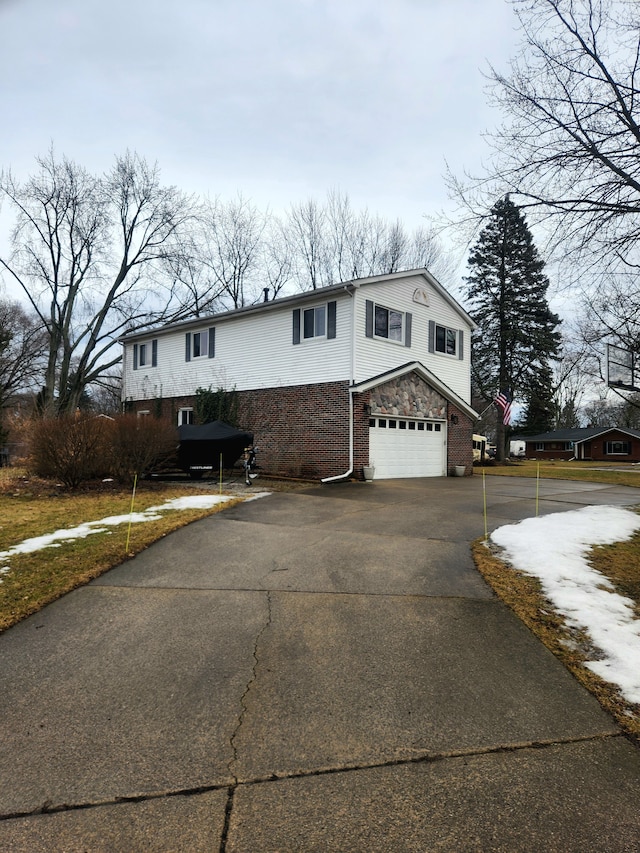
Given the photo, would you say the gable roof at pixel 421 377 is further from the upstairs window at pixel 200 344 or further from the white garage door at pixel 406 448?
the upstairs window at pixel 200 344

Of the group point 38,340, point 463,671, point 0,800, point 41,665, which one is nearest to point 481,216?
point 463,671

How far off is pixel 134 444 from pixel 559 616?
10.9 meters

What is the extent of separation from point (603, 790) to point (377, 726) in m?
1.11

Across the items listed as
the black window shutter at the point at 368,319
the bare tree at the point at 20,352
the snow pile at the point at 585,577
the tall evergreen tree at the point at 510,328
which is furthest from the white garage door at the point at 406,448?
the bare tree at the point at 20,352

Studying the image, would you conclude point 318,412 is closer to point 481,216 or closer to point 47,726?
point 481,216

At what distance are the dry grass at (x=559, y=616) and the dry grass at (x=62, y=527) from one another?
14.4ft

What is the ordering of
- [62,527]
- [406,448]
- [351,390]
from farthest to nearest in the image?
[406,448], [351,390], [62,527]

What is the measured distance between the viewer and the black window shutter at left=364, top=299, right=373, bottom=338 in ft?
52.7

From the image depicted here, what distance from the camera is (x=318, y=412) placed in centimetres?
1628

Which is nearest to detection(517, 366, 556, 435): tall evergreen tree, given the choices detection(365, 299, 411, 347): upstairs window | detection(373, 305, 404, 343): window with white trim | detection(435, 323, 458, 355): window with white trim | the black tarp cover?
detection(435, 323, 458, 355): window with white trim

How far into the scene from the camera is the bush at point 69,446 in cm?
1212

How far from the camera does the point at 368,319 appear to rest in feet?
53.0

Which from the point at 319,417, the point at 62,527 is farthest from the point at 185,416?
the point at 62,527

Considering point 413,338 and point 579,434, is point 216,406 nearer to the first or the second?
point 413,338
